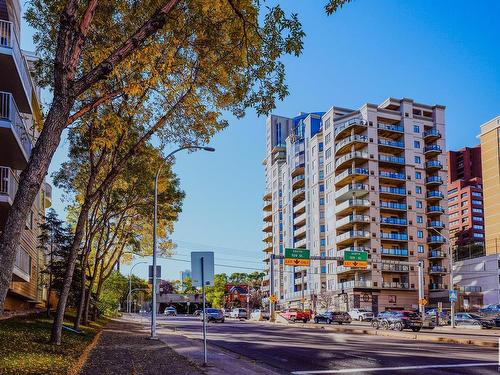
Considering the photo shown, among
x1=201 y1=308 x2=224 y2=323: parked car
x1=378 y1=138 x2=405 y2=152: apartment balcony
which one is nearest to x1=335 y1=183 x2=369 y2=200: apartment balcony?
x1=378 y1=138 x2=405 y2=152: apartment balcony

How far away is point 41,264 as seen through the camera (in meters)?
48.8

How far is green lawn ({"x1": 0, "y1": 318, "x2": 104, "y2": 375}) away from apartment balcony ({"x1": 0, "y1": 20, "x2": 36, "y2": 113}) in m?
10.2

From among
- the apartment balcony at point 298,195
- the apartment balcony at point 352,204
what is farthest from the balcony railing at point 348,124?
the apartment balcony at point 298,195

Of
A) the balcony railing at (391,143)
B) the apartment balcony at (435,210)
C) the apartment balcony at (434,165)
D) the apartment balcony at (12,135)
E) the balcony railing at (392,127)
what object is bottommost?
the apartment balcony at (12,135)

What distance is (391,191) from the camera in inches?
3499

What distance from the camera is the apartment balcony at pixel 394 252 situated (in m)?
85.8

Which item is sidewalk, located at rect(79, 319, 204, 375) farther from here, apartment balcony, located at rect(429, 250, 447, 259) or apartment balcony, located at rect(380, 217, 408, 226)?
apartment balcony, located at rect(429, 250, 447, 259)

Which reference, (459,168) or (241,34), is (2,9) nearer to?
(241,34)

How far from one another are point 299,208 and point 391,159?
995 inches

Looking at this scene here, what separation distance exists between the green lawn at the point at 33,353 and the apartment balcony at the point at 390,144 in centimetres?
7614

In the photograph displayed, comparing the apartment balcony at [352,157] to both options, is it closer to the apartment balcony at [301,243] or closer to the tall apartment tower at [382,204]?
the tall apartment tower at [382,204]

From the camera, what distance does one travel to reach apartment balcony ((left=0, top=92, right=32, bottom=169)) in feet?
70.2

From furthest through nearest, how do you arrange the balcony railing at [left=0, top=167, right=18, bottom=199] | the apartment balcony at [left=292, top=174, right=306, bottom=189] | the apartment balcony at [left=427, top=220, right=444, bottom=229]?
the apartment balcony at [left=292, top=174, right=306, bottom=189], the apartment balcony at [left=427, top=220, right=444, bottom=229], the balcony railing at [left=0, top=167, right=18, bottom=199]

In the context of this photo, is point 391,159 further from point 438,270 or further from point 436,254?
point 438,270
